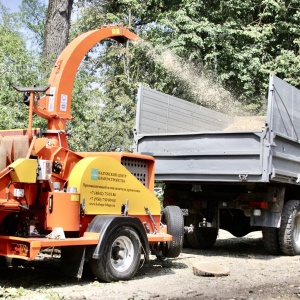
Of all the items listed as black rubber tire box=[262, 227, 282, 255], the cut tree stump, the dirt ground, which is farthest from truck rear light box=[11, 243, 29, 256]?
black rubber tire box=[262, 227, 282, 255]

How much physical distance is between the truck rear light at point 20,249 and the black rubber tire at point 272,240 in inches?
191

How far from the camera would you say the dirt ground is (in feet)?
19.6

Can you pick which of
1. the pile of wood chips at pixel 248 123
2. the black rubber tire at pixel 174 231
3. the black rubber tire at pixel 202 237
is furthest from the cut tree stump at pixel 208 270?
the pile of wood chips at pixel 248 123

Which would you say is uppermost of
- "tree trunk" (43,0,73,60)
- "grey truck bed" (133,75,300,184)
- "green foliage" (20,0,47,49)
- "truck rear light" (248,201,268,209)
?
"green foliage" (20,0,47,49)

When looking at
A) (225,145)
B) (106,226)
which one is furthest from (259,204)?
(106,226)

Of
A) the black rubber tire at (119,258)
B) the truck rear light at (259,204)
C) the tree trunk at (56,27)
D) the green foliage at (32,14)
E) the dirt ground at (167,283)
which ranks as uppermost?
the green foliage at (32,14)

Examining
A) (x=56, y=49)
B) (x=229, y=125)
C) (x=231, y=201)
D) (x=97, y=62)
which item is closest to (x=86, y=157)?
(x=231, y=201)

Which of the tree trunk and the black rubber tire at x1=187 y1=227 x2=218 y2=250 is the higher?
the tree trunk

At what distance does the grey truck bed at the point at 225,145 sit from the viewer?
27.9 ft

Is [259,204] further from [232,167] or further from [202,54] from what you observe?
[202,54]

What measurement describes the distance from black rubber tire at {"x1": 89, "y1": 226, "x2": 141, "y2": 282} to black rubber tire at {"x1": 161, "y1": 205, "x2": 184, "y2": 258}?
3.32ft

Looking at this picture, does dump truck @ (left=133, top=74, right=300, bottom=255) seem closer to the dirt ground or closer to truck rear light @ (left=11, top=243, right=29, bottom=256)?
the dirt ground

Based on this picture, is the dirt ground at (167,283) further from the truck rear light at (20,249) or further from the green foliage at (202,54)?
the green foliage at (202,54)

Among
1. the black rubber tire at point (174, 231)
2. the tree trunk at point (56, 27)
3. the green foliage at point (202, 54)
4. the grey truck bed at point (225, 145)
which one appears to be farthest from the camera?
the green foliage at point (202, 54)
